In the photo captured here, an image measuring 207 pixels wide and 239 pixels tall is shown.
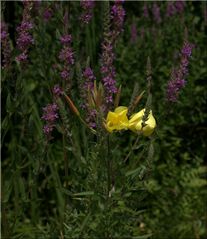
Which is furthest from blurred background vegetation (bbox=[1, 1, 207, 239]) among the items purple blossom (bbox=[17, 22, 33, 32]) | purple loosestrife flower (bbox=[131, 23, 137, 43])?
purple blossom (bbox=[17, 22, 33, 32])

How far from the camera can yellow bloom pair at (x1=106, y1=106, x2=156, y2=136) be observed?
162cm

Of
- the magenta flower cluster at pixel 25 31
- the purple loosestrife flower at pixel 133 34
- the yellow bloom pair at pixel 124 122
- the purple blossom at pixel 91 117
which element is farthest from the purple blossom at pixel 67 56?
the purple loosestrife flower at pixel 133 34

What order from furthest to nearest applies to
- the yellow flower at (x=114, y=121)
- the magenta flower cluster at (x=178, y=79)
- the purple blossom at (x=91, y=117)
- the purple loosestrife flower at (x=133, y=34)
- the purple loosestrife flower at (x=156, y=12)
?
the purple loosestrife flower at (x=156, y=12) < the purple loosestrife flower at (x=133, y=34) < the magenta flower cluster at (x=178, y=79) < the purple blossom at (x=91, y=117) < the yellow flower at (x=114, y=121)

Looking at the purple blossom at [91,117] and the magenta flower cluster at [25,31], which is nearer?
the purple blossom at [91,117]

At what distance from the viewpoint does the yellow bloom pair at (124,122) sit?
1622mm

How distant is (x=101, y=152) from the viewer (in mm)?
1700

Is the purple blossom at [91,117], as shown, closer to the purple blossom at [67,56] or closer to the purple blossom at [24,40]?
the purple blossom at [67,56]

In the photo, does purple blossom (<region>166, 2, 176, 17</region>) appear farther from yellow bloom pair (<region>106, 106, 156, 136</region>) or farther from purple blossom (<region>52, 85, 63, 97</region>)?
yellow bloom pair (<region>106, 106, 156, 136</region>)

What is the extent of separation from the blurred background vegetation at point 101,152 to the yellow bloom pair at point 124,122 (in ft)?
0.19

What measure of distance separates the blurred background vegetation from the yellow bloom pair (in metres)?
0.06

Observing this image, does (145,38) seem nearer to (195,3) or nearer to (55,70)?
(195,3)

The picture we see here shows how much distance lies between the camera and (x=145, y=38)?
3.80 metres

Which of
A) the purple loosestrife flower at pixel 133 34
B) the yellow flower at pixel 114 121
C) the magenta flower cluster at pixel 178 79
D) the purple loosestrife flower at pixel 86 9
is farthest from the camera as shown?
the purple loosestrife flower at pixel 133 34

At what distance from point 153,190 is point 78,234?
4.01ft
